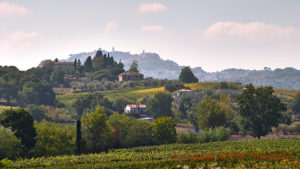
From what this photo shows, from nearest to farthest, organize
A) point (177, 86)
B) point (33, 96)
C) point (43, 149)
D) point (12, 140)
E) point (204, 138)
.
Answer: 1. point (12, 140)
2. point (43, 149)
3. point (204, 138)
4. point (33, 96)
5. point (177, 86)

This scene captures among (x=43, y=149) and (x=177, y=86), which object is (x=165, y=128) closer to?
(x=43, y=149)

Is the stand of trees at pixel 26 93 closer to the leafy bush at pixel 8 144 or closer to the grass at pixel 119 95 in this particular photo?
the grass at pixel 119 95

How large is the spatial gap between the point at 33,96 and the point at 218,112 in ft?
316

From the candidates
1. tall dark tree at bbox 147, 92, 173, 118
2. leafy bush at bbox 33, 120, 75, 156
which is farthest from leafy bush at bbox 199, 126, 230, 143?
tall dark tree at bbox 147, 92, 173, 118

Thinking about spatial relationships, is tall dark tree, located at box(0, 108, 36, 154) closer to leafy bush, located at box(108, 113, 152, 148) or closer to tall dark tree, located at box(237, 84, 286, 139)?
leafy bush, located at box(108, 113, 152, 148)

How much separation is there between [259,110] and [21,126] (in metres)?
59.6

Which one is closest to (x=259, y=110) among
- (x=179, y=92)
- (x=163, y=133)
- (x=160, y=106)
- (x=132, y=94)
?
(x=163, y=133)

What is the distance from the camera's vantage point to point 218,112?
113250 mm

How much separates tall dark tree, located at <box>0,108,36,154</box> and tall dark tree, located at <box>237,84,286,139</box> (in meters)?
55.3

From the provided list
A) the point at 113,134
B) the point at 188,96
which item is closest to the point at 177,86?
the point at 188,96

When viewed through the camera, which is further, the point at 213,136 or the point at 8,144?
the point at 213,136

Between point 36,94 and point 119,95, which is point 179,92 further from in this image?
point 36,94

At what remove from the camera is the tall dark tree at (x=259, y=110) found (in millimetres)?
100438

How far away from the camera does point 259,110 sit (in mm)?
101375
